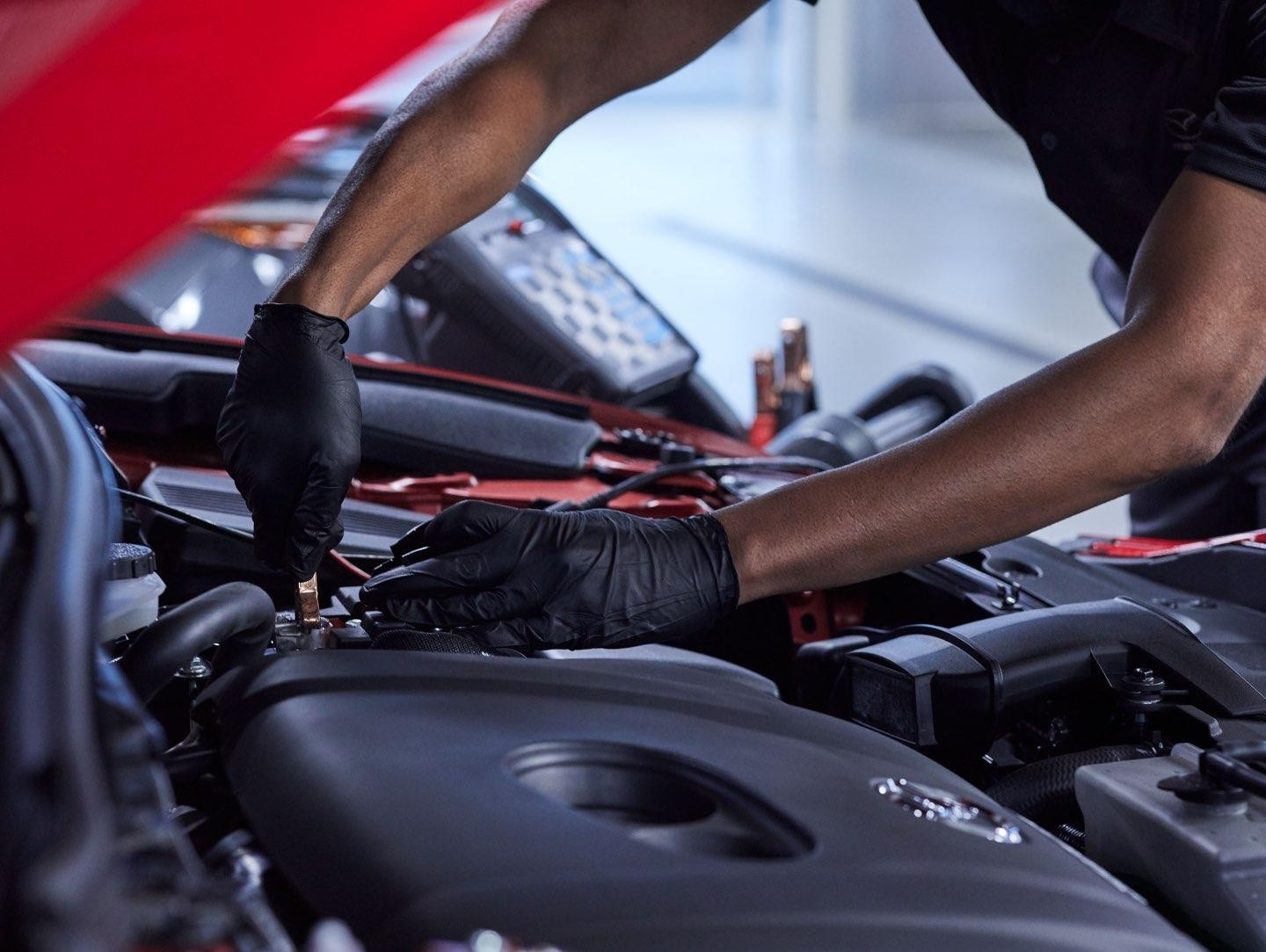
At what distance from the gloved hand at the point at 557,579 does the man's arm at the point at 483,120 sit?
32 centimetres

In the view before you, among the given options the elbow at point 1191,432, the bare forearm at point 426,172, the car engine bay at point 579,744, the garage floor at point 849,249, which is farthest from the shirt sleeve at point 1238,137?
the garage floor at point 849,249

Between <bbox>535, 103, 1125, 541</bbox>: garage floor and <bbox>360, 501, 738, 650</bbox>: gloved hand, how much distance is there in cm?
242

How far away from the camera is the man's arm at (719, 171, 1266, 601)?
1175 mm

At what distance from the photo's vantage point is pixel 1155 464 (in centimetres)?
121

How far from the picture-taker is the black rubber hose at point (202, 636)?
35.4 inches

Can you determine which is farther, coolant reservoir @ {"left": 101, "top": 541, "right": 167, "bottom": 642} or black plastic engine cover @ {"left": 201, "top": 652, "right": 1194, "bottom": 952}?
coolant reservoir @ {"left": 101, "top": 541, "right": 167, "bottom": 642}

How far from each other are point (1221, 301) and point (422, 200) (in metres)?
0.74

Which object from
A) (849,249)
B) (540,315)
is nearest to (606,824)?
(540,315)

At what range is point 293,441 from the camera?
115 cm

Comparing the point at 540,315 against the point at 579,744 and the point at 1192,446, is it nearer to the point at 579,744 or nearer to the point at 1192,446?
the point at 1192,446

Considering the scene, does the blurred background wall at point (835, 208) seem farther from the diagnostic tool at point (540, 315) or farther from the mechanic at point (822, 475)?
the mechanic at point (822, 475)

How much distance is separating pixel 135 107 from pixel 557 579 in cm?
58

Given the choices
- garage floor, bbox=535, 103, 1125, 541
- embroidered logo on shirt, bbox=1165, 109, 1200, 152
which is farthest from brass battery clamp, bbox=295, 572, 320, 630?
garage floor, bbox=535, 103, 1125, 541

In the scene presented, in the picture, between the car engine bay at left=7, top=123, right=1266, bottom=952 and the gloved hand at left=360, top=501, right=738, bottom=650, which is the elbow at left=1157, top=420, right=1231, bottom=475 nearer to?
the car engine bay at left=7, top=123, right=1266, bottom=952
